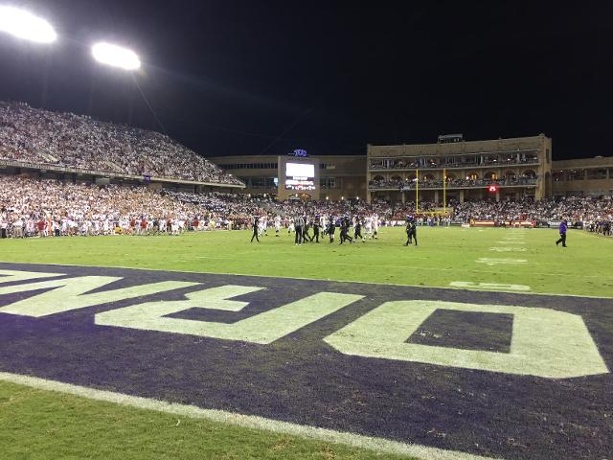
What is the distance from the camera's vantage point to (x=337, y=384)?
4.67 metres

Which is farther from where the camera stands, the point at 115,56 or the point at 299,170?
the point at 299,170

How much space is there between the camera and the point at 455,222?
233ft

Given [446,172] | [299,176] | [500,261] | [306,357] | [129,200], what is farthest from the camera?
[299,176]

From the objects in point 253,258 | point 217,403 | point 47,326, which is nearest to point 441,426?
point 217,403

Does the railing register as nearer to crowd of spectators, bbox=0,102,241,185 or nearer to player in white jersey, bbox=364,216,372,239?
crowd of spectators, bbox=0,102,241,185

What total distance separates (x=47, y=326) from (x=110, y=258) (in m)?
11.2

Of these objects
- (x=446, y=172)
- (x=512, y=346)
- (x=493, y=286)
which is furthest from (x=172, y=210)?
(x=446, y=172)

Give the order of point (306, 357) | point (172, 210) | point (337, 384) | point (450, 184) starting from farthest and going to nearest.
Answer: point (450, 184)
point (172, 210)
point (306, 357)
point (337, 384)

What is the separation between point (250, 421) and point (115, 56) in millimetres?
46315

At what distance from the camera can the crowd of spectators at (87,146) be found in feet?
161

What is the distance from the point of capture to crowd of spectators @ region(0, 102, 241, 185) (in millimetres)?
48991

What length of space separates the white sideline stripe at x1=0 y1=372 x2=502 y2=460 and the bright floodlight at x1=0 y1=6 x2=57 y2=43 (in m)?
36.9

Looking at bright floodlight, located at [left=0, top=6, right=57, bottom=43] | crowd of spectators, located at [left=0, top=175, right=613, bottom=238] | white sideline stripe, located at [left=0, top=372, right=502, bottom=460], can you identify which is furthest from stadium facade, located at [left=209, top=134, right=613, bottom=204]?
white sideline stripe, located at [left=0, top=372, right=502, bottom=460]

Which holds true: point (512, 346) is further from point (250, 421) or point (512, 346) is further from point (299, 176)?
point (299, 176)
